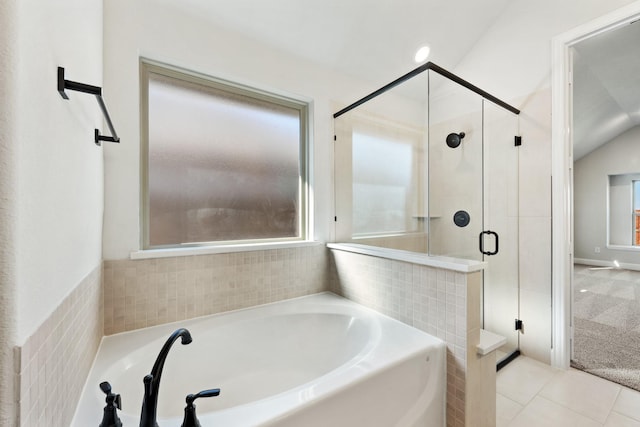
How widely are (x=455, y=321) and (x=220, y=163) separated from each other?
1.76 m

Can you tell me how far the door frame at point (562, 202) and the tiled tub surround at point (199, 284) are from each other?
1.84 metres

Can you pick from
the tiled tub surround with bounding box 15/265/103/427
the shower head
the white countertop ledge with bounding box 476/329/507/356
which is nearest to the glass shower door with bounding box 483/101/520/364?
the shower head

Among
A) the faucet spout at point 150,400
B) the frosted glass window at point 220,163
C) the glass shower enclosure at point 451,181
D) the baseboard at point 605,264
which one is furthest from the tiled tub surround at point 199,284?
the baseboard at point 605,264

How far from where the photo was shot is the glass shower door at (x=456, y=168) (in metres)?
2.19

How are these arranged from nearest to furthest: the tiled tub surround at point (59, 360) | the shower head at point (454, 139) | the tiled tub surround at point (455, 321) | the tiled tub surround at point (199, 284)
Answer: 1. the tiled tub surround at point (59, 360)
2. the tiled tub surround at point (455, 321)
3. the tiled tub surround at point (199, 284)
4. the shower head at point (454, 139)

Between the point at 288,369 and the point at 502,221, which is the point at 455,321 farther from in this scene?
the point at 502,221

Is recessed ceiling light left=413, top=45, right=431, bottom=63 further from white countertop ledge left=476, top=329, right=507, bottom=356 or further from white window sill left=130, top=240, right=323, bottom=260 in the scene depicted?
white countertop ledge left=476, top=329, right=507, bottom=356

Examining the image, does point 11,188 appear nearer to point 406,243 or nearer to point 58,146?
point 58,146

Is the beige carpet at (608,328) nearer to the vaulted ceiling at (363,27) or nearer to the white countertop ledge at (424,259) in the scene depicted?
the white countertop ledge at (424,259)

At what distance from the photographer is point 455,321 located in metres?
1.34

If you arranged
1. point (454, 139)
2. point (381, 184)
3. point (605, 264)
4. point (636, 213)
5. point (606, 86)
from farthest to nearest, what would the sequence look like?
point (605, 264), point (636, 213), point (606, 86), point (381, 184), point (454, 139)

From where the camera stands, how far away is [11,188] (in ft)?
1.55

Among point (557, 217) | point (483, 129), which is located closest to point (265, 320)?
point (557, 217)

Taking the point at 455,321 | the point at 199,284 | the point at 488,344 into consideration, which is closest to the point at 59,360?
the point at 199,284
